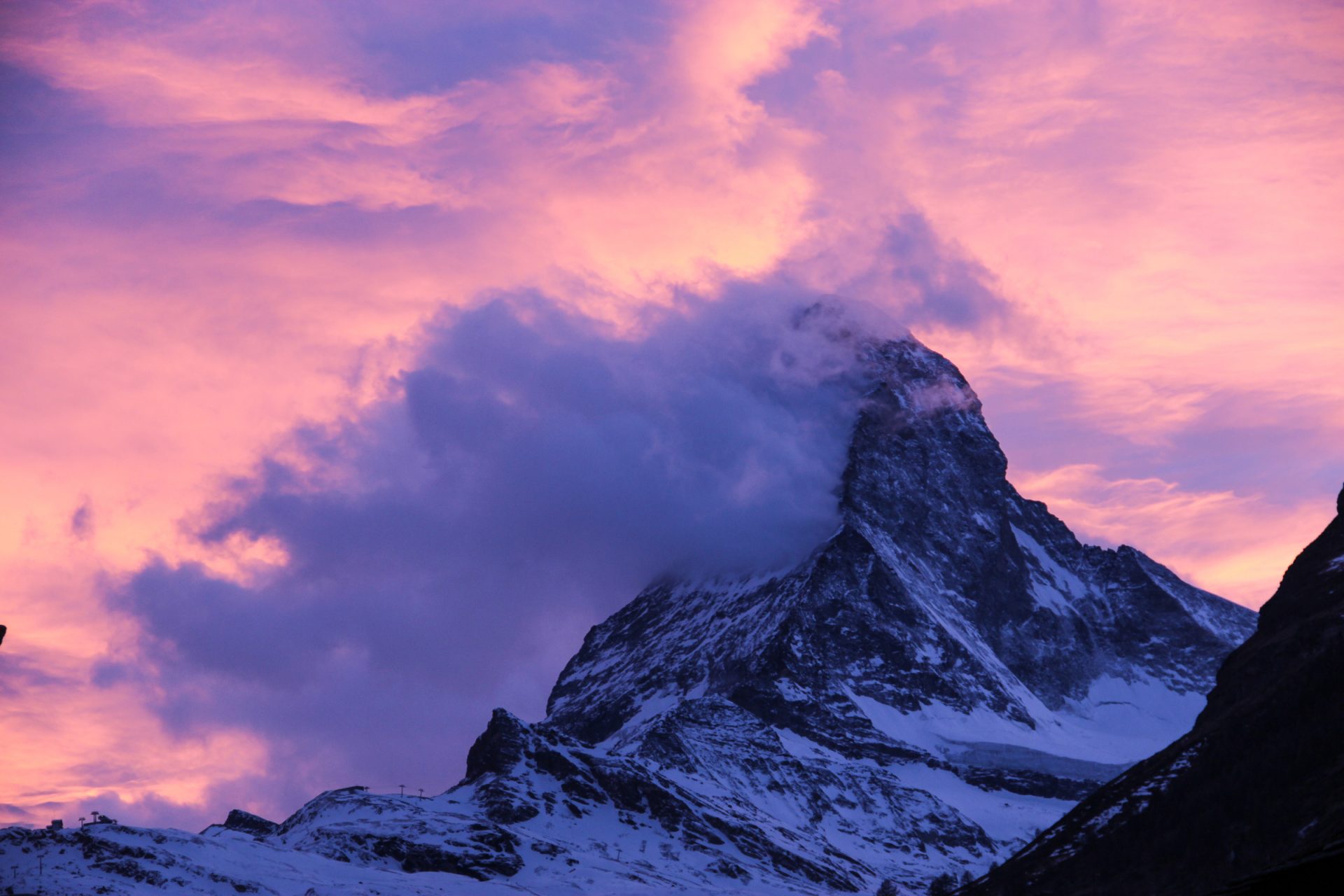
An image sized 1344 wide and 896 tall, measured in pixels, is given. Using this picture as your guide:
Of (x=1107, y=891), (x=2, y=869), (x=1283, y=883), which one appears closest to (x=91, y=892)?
(x=2, y=869)

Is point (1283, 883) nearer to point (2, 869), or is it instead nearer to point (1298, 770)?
point (1298, 770)

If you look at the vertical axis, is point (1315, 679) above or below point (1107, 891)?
above

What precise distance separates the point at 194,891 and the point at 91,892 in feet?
52.2

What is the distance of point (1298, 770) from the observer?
176m

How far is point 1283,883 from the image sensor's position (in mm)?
44625

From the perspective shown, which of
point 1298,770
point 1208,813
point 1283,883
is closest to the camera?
point 1283,883

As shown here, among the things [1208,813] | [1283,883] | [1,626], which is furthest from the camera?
[1208,813]

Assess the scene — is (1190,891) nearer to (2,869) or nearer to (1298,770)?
(1298,770)

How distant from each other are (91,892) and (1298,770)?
120169 millimetres

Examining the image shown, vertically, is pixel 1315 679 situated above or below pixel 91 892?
above

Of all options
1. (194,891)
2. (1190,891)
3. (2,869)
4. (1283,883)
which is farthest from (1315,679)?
(1283,883)

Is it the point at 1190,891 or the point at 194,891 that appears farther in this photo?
the point at 194,891

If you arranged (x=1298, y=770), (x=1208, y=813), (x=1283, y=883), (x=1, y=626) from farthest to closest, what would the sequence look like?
(x=1208, y=813), (x=1298, y=770), (x=1, y=626), (x=1283, y=883)

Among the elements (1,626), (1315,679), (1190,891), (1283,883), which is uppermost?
(1315,679)
